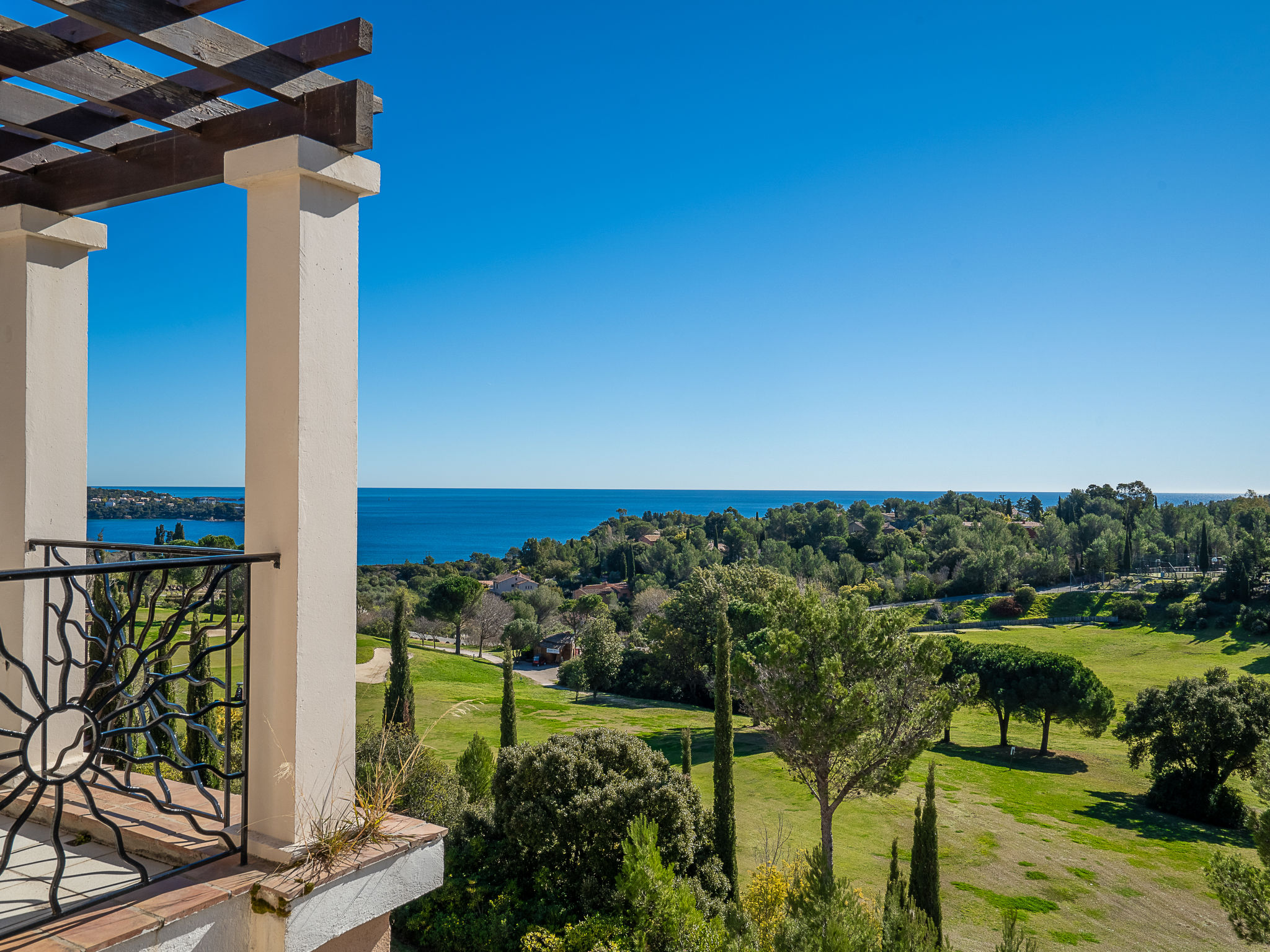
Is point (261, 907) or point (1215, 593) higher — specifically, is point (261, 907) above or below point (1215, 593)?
above

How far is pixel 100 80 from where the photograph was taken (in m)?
2.40

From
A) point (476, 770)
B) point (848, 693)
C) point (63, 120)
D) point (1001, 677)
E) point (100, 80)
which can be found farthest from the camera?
point (1001, 677)

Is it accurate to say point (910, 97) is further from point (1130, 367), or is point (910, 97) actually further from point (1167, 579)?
point (1167, 579)

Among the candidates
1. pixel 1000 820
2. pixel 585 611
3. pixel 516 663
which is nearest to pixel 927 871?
pixel 1000 820

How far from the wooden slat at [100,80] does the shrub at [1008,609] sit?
5552cm

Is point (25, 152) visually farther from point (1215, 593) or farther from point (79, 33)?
point (1215, 593)

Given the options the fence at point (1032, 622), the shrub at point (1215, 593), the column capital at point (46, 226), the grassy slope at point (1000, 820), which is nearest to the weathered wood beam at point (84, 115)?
the column capital at point (46, 226)

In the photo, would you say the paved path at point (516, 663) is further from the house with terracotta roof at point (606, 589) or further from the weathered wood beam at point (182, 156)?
the weathered wood beam at point (182, 156)

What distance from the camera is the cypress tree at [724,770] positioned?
1220cm

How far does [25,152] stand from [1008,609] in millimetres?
56258

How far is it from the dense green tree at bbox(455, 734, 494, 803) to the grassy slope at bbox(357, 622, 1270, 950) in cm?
147

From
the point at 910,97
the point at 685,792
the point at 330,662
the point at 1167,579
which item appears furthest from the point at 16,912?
the point at 1167,579

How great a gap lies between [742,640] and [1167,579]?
4199 centimetres

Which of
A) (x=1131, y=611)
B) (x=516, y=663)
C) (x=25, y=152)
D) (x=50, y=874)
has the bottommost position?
(x=516, y=663)
